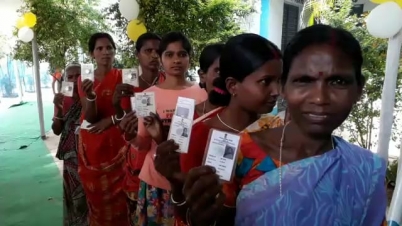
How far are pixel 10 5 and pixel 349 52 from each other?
536 inches

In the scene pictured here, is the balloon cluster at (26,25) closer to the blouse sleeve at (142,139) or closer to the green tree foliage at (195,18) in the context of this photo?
the green tree foliage at (195,18)

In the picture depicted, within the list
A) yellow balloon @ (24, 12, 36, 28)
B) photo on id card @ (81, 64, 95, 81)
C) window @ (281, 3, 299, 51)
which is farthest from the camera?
window @ (281, 3, 299, 51)

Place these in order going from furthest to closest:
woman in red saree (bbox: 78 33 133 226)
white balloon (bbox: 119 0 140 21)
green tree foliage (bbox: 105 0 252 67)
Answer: green tree foliage (bbox: 105 0 252 67) → white balloon (bbox: 119 0 140 21) → woman in red saree (bbox: 78 33 133 226)

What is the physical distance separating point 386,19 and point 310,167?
9.21ft

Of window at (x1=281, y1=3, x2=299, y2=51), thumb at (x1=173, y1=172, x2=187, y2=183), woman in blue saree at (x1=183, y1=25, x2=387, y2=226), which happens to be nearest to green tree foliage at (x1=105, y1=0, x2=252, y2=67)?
window at (x1=281, y1=3, x2=299, y2=51)

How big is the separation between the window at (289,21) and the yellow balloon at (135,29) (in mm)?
5182

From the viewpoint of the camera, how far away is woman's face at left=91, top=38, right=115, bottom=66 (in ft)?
9.60

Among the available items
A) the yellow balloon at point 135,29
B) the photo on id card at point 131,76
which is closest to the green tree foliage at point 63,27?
the yellow balloon at point 135,29

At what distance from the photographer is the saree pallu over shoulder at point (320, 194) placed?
94cm

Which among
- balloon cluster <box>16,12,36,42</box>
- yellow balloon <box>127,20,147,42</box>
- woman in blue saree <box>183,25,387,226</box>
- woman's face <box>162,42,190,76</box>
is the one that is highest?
balloon cluster <box>16,12,36,42</box>

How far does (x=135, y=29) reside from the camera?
15.1ft

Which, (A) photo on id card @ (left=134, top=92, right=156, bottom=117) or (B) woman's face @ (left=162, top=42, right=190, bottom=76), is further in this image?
(B) woman's face @ (left=162, top=42, right=190, bottom=76)

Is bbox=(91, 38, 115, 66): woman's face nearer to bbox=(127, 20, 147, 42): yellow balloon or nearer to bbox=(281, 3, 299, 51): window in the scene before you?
bbox=(127, 20, 147, 42): yellow balloon

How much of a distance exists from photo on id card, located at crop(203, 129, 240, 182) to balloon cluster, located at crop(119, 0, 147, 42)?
3.81 metres
